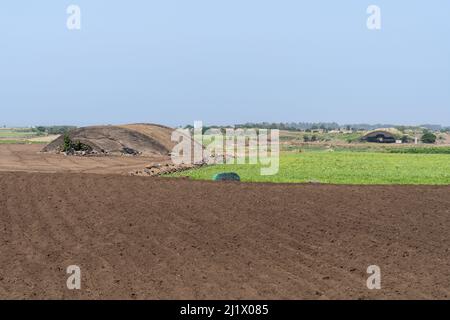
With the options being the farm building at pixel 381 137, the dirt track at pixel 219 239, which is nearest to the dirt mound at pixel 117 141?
the dirt track at pixel 219 239

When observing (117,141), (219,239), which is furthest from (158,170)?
(219,239)

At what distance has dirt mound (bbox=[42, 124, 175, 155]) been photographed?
1979 inches

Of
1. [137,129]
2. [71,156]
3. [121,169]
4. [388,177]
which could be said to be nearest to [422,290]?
[388,177]

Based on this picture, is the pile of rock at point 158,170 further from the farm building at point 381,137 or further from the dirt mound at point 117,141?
the farm building at point 381,137

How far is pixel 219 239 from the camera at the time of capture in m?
14.2

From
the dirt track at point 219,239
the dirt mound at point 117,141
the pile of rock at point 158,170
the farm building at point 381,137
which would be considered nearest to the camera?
the dirt track at point 219,239

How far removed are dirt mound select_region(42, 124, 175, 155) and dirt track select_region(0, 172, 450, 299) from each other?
95.9 feet

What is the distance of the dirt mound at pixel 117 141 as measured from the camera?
165ft

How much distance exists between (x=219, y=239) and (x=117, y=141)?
38.9m

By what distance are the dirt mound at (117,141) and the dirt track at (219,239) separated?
29238mm

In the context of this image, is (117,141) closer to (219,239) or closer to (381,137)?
(219,239)

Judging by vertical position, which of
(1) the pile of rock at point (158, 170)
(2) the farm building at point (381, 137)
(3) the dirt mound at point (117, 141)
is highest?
(3) the dirt mound at point (117, 141)
